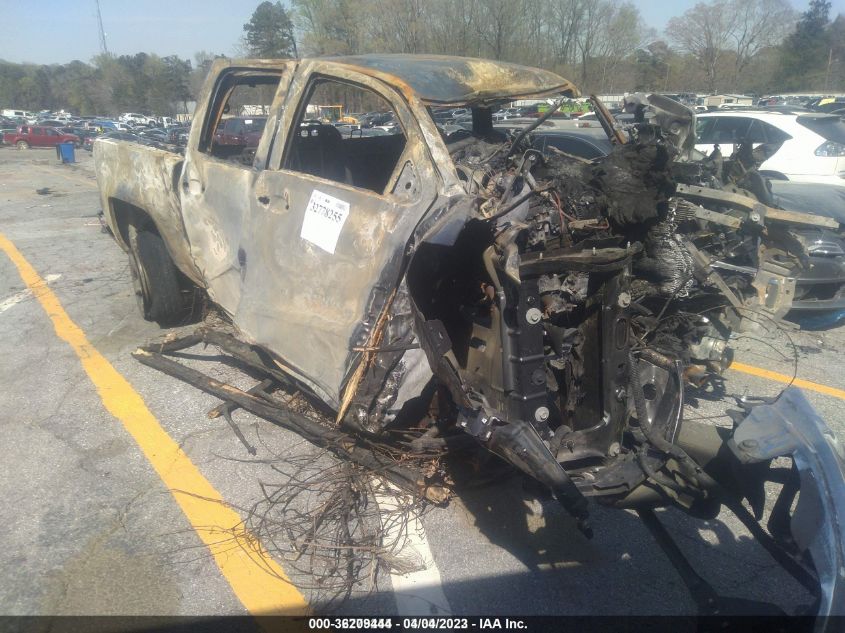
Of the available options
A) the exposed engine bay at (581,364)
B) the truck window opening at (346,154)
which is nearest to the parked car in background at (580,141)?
the truck window opening at (346,154)

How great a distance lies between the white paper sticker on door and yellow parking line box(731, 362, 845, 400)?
347 cm

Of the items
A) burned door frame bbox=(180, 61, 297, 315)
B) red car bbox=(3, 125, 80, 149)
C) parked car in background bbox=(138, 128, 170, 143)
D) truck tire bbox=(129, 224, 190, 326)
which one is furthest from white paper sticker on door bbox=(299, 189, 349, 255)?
red car bbox=(3, 125, 80, 149)

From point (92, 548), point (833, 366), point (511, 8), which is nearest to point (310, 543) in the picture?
point (92, 548)

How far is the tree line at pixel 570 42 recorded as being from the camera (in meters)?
40.4

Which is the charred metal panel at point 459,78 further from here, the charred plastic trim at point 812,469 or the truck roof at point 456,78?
the charred plastic trim at point 812,469

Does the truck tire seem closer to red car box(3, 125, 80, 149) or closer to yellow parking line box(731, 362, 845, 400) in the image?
yellow parking line box(731, 362, 845, 400)

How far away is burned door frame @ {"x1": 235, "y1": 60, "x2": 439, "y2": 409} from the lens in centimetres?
263

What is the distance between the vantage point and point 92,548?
8.76 ft

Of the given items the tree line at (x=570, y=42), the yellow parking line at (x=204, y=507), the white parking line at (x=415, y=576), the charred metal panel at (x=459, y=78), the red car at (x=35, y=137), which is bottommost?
the white parking line at (x=415, y=576)

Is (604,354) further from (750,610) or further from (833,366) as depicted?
(833,366)

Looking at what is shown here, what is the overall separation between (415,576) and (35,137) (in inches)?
1460

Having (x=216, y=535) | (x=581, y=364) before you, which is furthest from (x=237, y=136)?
(x=581, y=364)

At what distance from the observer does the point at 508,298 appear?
2273mm

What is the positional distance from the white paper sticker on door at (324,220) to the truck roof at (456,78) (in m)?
0.64
